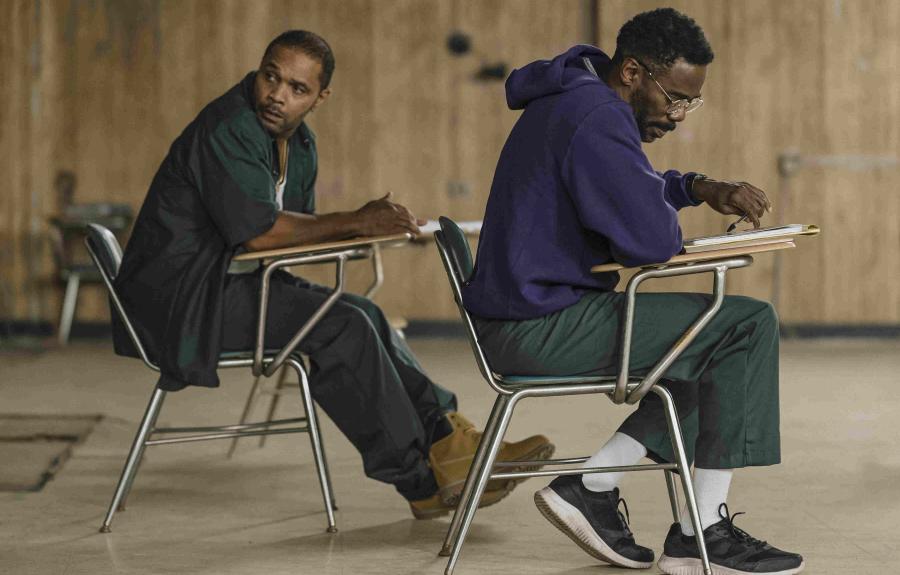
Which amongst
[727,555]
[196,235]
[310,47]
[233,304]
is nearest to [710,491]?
[727,555]

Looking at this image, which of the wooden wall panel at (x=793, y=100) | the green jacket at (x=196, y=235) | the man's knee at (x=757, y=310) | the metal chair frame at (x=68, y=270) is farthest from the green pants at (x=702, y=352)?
the metal chair frame at (x=68, y=270)

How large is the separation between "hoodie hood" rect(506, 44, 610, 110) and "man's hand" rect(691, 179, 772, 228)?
343 millimetres

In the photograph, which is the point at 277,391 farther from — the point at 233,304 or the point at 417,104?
the point at 417,104

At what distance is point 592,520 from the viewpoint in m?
2.67

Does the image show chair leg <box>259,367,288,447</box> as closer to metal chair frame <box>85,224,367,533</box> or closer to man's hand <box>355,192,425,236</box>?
metal chair frame <box>85,224,367,533</box>

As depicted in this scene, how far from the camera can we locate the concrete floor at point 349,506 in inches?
109

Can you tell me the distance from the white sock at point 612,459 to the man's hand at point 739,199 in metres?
0.51

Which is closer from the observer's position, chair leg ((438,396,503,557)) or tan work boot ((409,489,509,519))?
chair leg ((438,396,503,557))

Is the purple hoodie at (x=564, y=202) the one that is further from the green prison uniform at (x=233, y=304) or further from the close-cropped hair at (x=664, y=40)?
the green prison uniform at (x=233, y=304)

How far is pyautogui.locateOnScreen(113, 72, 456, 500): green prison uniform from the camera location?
9.94ft

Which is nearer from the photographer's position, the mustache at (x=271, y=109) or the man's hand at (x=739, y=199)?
the man's hand at (x=739, y=199)

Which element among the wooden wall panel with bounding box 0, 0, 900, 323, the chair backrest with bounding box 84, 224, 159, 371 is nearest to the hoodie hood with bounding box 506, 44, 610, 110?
the chair backrest with bounding box 84, 224, 159, 371

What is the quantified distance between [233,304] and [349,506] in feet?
2.01

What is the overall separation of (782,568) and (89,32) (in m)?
5.56
